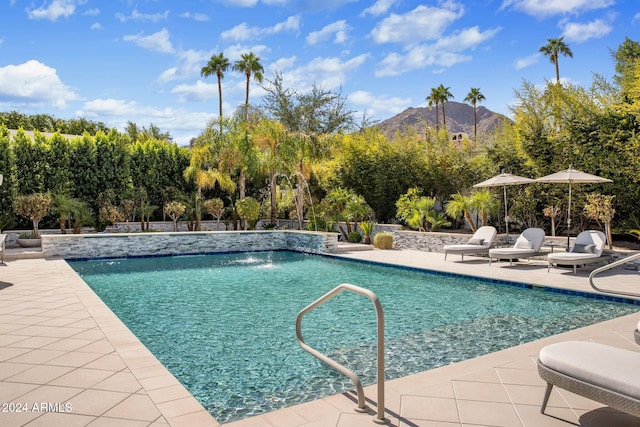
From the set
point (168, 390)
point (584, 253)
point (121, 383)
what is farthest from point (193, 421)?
point (584, 253)

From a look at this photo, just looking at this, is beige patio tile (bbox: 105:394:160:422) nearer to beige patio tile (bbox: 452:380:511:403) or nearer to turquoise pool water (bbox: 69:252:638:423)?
turquoise pool water (bbox: 69:252:638:423)

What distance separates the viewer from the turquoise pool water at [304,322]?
4352 millimetres

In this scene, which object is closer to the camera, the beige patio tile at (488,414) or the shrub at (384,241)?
the beige patio tile at (488,414)

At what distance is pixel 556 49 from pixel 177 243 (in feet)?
Result: 96.5

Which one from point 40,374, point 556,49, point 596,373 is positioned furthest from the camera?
point 556,49

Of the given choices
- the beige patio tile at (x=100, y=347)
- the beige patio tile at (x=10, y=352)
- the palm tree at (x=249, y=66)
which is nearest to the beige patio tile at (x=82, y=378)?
the beige patio tile at (x=100, y=347)

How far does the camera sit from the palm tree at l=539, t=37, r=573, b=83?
31.6 m

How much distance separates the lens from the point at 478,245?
38.9 feet

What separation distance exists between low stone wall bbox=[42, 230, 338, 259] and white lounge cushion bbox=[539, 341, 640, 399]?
36.3 feet

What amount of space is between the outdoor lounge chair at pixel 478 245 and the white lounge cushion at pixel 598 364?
8.67 m

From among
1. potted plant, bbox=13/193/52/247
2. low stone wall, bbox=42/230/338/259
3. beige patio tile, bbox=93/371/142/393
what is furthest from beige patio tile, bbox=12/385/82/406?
potted plant, bbox=13/193/52/247

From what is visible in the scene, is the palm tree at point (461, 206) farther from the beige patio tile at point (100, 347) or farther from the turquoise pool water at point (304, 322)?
the beige patio tile at point (100, 347)

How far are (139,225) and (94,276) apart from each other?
9064 mm

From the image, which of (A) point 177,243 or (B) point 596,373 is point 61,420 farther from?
(A) point 177,243
